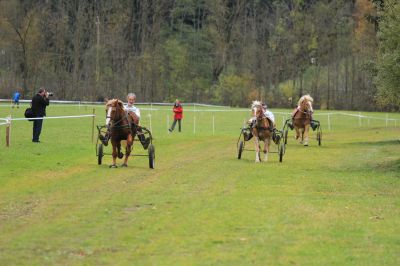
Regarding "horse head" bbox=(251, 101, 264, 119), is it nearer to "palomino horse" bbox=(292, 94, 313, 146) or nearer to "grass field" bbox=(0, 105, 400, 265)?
"grass field" bbox=(0, 105, 400, 265)

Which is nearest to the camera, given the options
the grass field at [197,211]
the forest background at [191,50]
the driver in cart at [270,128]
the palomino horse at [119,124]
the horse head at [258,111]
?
the grass field at [197,211]

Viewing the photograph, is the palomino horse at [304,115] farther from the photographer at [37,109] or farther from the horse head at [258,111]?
the photographer at [37,109]

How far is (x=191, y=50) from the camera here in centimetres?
10619

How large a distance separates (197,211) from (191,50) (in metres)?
93.9

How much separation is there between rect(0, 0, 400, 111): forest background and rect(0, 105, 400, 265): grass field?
64.2 meters

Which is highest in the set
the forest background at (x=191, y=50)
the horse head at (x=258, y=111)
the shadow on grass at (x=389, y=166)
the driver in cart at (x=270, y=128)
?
the forest background at (x=191, y=50)

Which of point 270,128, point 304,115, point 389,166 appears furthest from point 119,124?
point 304,115

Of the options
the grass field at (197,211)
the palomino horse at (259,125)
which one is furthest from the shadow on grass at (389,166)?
the palomino horse at (259,125)

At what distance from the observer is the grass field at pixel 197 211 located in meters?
9.71

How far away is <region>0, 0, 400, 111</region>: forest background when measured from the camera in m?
91.1

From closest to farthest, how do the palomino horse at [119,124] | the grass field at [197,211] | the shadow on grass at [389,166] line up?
the grass field at [197,211] < the palomino horse at [119,124] < the shadow on grass at [389,166]

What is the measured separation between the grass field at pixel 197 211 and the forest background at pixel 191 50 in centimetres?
6424

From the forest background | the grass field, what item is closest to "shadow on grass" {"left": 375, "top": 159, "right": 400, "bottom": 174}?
the grass field

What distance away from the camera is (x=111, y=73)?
317ft
